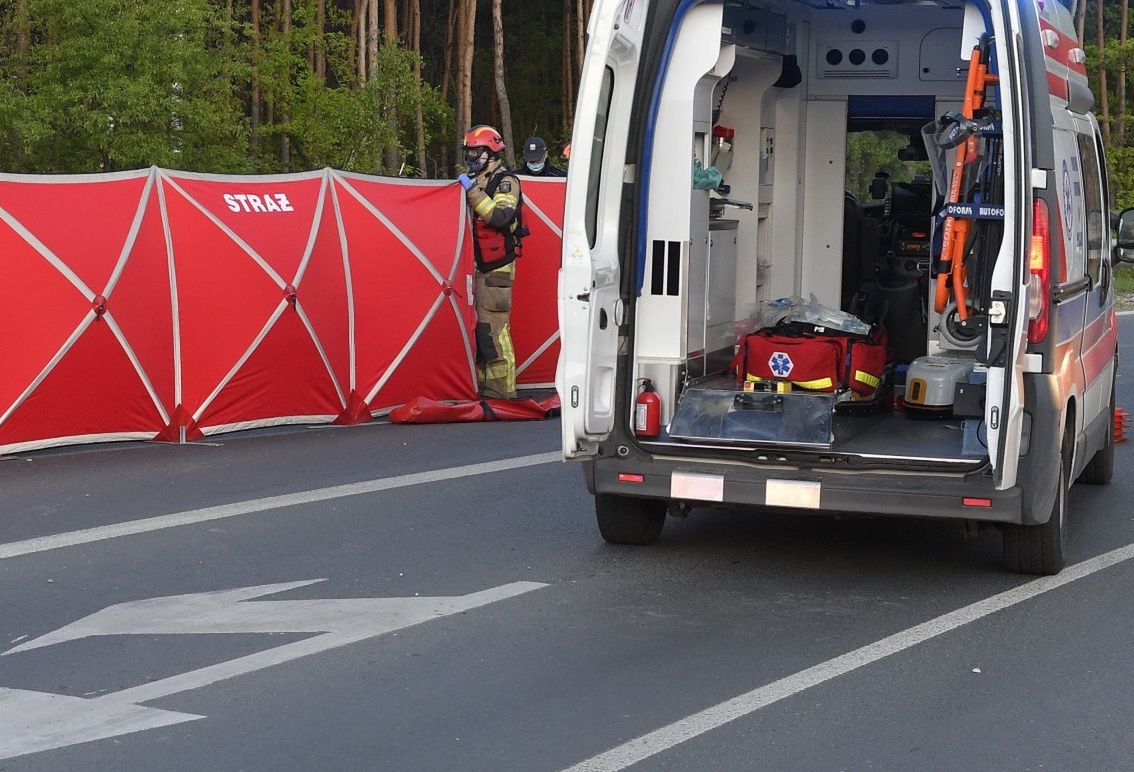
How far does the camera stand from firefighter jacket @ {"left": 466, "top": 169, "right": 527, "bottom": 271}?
12.6m

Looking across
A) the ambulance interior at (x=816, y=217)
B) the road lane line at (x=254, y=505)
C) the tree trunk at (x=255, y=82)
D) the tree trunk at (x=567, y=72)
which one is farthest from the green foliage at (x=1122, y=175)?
the road lane line at (x=254, y=505)

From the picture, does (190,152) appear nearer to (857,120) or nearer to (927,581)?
(857,120)

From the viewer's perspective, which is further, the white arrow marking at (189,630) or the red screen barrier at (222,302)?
the red screen barrier at (222,302)

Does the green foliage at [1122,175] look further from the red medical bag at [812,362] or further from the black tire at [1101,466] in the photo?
the red medical bag at [812,362]

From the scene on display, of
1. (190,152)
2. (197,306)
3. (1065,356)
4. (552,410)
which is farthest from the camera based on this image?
(190,152)

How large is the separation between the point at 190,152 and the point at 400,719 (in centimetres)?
1771

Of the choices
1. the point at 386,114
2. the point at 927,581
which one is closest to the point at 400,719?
the point at 927,581

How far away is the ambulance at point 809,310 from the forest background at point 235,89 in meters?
1.67

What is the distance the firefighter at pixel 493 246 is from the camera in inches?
498

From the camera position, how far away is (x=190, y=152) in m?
22.0

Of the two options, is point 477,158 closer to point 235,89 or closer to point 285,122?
point 235,89

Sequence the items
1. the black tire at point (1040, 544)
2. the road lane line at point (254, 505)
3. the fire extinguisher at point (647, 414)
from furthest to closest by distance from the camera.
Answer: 1. the road lane line at point (254, 505)
2. the fire extinguisher at point (647, 414)
3. the black tire at point (1040, 544)

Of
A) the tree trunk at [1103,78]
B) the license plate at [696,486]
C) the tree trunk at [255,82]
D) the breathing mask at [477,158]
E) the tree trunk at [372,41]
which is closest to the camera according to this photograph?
the license plate at [696,486]

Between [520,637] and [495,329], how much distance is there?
265 inches
